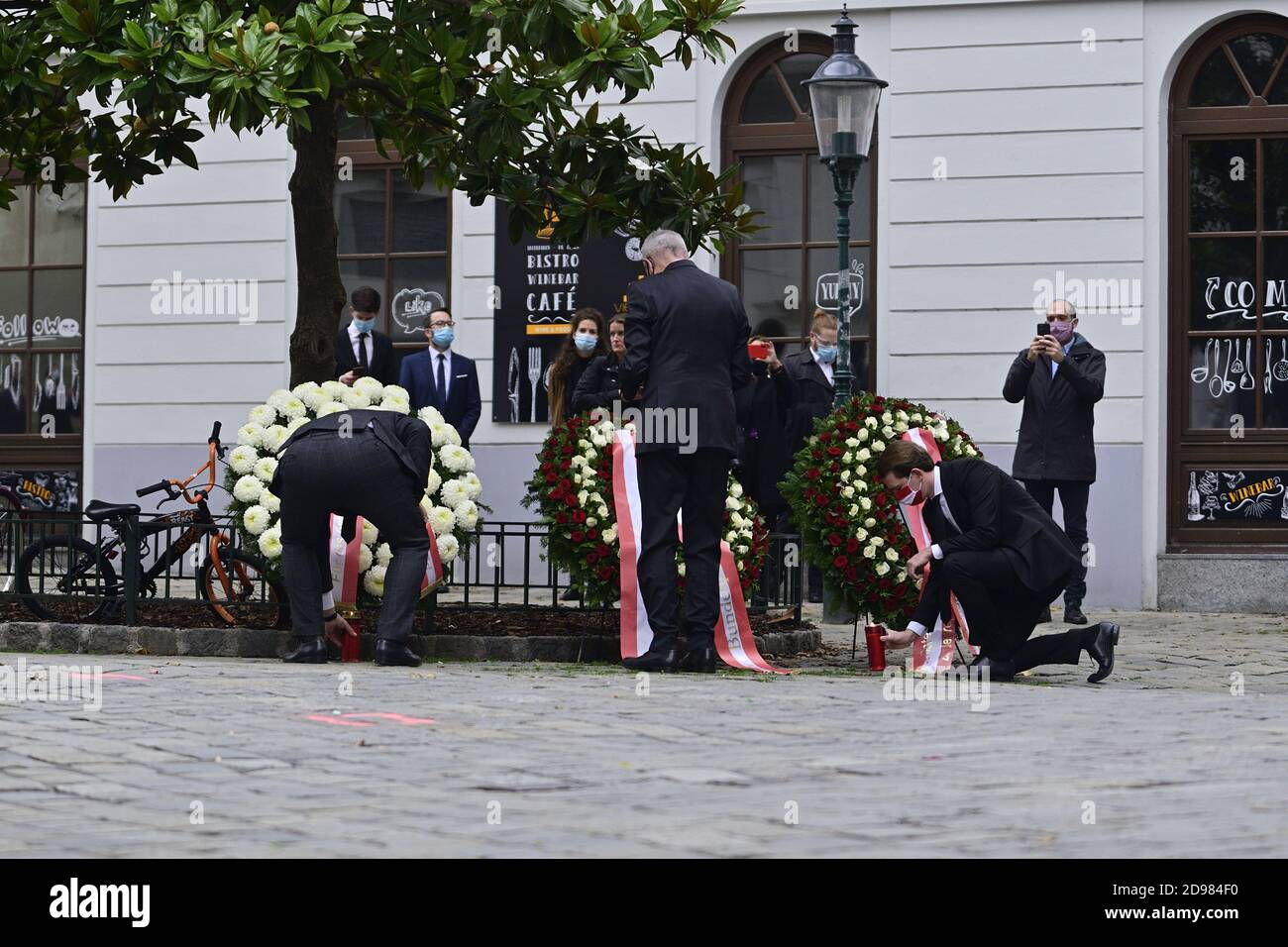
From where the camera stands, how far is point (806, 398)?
15148 millimetres

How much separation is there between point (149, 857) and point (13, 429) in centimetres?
1490

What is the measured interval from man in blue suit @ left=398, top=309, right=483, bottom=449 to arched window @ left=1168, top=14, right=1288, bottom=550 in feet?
17.6

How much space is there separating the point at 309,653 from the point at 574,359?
4204mm

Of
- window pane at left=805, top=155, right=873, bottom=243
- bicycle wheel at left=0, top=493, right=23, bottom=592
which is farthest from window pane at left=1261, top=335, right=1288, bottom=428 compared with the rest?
bicycle wheel at left=0, top=493, right=23, bottom=592

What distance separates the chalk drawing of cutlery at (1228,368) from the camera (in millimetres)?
16125

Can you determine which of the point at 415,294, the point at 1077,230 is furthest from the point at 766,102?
the point at 415,294

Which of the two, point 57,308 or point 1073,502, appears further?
point 57,308

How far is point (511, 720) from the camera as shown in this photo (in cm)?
774

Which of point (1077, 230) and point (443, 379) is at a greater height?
point (1077, 230)

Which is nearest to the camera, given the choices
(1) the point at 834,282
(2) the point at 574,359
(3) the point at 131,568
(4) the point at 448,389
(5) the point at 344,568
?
(5) the point at 344,568

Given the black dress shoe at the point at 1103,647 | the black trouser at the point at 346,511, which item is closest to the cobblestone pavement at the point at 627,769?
the black dress shoe at the point at 1103,647

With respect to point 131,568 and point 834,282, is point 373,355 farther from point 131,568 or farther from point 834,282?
point 834,282

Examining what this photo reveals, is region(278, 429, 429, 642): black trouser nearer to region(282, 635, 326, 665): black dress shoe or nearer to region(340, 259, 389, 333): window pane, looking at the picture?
region(282, 635, 326, 665): black dress shoe

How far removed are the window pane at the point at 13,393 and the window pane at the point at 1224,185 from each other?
10.2 metres
